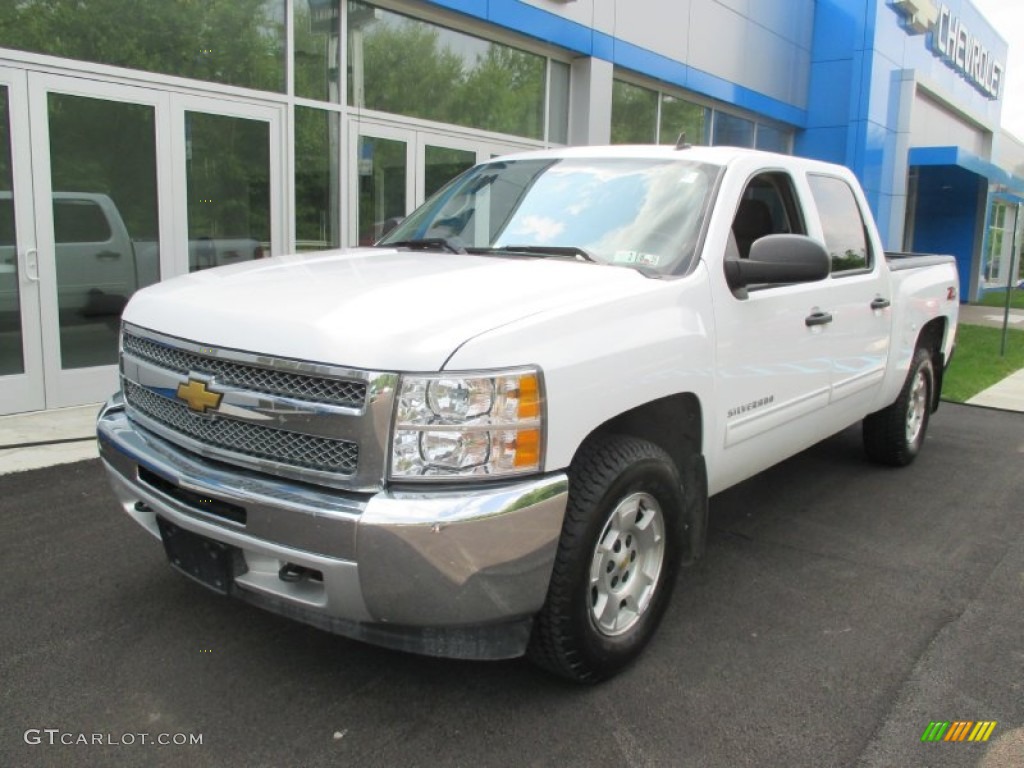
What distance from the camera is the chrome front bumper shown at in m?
2.39

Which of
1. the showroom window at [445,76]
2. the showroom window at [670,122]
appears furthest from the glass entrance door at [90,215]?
the showroom window at [670,122]

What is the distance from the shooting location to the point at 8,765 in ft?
8.32

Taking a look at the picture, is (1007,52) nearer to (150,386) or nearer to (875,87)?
(875,87)

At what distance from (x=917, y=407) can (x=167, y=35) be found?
6665mm

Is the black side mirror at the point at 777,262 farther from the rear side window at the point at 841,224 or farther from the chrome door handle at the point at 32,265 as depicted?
the chrome door handle at the point at 32,265

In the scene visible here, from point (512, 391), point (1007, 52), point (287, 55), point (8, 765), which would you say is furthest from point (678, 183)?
point (1007, 52)

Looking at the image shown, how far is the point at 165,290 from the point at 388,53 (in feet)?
22.8

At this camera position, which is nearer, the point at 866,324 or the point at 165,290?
the point at 165,290

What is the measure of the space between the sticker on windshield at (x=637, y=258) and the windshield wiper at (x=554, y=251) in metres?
0.09

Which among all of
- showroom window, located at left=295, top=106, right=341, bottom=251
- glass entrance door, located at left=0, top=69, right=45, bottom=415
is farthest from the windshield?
showroom window, located at left=295, top=106, right=341, bottom=251

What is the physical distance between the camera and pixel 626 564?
309 centimetres

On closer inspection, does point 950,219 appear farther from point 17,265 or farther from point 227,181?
point 17,265

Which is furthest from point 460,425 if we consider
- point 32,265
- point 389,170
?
point 389,170

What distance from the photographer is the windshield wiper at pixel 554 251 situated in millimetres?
3436
